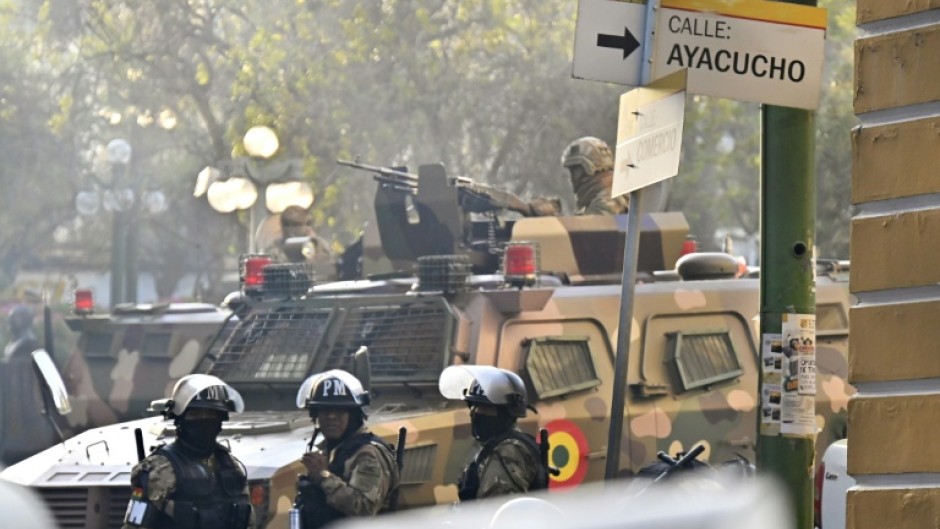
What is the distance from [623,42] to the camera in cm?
589

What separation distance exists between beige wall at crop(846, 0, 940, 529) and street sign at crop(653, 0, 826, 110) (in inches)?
58.6

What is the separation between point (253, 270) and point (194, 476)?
3.69m

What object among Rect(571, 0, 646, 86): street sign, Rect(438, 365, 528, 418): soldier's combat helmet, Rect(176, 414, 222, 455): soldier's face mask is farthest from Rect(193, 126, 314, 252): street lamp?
Rect(571, 0, 646, 86): street sign

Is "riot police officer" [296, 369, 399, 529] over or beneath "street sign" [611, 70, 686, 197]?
beneath

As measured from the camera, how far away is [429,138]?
86.7ft

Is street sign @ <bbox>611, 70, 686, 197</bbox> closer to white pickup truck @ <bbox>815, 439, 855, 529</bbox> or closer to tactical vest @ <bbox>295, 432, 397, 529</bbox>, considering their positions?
tactical vest @ <bbox>295, 432, 397, 529</bbox>

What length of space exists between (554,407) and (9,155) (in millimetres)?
19742

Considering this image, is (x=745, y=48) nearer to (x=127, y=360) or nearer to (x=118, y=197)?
(x=127, y=360)

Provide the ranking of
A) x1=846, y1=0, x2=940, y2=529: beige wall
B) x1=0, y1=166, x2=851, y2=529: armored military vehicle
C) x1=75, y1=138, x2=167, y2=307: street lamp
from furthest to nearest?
x1=75, y1=138, x2=167, y2=307: street lamp → x1=0, y1=166, x2=851, y2=529: armored military vehicle → x1=846, y1=0, x2=940, y2=529: beige wall

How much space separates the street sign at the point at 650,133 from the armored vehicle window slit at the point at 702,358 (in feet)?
11.2

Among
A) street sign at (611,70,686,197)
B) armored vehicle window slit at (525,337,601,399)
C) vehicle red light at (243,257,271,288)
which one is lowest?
armored vehicle window slit at (525,337,601,399)

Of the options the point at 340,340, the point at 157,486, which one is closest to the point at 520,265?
the point at 340,340

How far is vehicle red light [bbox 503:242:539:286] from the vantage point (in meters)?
9.37

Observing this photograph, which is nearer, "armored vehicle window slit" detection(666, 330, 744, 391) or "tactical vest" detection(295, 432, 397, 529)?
"tactical vest" detection(295, 432, 397, 529)
